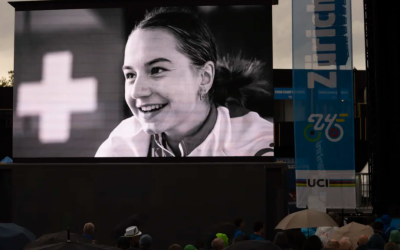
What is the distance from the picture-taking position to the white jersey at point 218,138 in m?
19.1

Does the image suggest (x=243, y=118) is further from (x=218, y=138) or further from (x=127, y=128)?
(x=127, y=128)

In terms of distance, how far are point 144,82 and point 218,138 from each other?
8.14 ft

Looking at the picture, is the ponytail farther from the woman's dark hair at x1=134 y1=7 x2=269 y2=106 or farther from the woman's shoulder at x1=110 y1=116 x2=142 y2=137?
the woman's shoulder at x1=110 y1=116 x2=142 y2=137

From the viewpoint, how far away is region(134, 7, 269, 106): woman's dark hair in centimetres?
1914

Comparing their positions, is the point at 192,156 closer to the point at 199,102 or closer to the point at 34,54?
the point at 199,102

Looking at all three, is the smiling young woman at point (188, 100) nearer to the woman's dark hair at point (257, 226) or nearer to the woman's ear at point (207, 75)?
the woman's ear at point (207, 75)

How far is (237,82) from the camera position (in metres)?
19.2

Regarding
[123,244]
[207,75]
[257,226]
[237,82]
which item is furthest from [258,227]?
[207,75]

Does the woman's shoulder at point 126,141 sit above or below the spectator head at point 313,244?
above

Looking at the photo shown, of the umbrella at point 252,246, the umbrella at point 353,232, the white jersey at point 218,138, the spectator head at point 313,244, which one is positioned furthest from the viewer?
the white jersey at point 218,138

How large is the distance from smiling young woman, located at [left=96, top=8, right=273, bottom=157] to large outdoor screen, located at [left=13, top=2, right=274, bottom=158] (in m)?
0.03

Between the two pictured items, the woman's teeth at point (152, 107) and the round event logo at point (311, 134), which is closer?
the round event logo at point (311, 134)

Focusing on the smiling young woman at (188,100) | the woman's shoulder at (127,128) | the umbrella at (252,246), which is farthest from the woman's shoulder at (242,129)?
the umbrella at (252,246)

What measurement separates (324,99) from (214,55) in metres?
3.69
